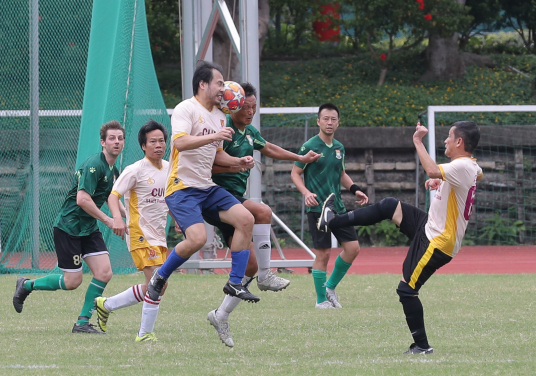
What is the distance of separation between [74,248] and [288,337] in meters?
2.01

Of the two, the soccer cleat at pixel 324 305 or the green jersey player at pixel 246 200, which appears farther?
the soccer cleat at pixel 324 305

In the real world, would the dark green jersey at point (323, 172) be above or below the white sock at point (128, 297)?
above

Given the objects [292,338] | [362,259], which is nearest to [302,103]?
[362,259]

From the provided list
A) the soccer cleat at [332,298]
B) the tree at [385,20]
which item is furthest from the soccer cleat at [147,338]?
the tree at [385,20]

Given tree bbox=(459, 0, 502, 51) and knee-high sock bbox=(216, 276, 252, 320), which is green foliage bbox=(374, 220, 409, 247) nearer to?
tree bbox=(459, 0, 502, 51)

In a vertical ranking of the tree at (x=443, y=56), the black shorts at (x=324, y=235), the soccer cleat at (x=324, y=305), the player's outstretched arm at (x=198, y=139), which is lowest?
the soccer cleat at (x=324, y=305)

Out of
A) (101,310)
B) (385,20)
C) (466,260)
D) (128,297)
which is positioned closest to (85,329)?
(101,310)

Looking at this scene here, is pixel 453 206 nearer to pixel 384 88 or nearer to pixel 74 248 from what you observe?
pixel 74 248

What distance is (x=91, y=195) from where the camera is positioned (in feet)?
22.1

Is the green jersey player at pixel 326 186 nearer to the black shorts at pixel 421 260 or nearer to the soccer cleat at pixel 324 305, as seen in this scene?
the soccer cleat at pixel 324 305

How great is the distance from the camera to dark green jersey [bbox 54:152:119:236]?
675 centimetres

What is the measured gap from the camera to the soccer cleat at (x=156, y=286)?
5836 millimetres

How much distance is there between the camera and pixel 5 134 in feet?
41.6

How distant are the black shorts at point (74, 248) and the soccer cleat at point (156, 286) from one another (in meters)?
1.25
